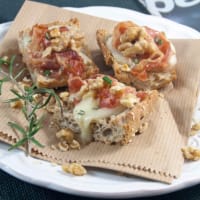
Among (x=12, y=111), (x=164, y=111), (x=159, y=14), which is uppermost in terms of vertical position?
(x=12, y=111)

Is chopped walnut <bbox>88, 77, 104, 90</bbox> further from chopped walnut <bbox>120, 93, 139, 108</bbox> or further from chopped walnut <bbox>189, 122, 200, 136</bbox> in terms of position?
chopped walnut <bbox>189, 122, 200, 136</bbox>

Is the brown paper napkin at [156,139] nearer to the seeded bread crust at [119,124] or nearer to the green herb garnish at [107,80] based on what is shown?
the seeded bread crust at [119,124]

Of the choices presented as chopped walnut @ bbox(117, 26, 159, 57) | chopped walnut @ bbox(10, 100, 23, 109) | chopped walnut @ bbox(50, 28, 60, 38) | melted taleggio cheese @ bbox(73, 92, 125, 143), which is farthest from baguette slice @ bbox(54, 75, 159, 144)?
chopped walnut @ bbox(50, 28, 60, 38)

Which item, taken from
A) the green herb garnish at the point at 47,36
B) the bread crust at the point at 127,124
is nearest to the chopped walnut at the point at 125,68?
the bread crust at the point at 127,124

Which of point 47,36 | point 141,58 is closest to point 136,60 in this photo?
point 141,58

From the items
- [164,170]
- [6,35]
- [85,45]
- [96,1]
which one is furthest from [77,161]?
[96,1]

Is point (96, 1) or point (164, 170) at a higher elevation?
point (164, 170)

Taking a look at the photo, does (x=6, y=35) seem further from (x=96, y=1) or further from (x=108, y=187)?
(x=108, y=187)
